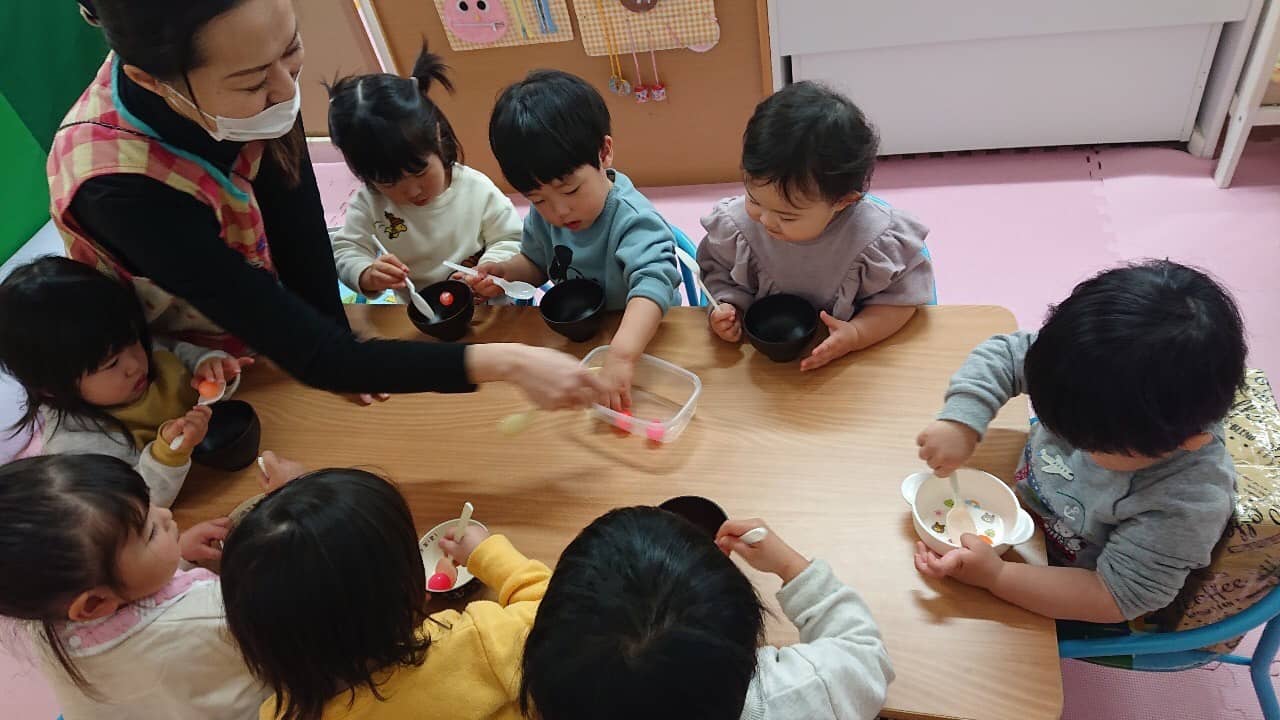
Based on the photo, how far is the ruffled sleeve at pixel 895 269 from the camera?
4.33 feet

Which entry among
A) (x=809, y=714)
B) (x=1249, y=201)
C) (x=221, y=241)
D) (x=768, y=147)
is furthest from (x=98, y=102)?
(x=1249, y=201)

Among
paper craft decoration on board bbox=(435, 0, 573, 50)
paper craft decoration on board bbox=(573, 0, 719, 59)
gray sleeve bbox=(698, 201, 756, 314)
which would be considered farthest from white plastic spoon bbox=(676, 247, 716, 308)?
paper craft decoration on board bbox=(435, 0, 573, 50)

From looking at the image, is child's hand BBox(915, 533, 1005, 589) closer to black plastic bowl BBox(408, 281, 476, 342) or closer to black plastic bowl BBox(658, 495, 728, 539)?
black plastic bowl BBox(658, 495, 728, 539)

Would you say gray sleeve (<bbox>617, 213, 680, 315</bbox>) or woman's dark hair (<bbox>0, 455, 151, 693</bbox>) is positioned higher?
woman's dark hair (<bbox>0, 455, 151, 693</bbox>)

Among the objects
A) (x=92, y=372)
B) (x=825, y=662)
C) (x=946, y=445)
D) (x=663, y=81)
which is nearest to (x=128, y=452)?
(x=92, y=372)

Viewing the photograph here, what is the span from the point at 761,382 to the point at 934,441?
0.30 m

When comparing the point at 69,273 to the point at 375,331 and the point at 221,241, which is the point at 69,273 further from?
the point at 375,331

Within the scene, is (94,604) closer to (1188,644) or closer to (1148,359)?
(1148,359)

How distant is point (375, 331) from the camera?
1596 mm

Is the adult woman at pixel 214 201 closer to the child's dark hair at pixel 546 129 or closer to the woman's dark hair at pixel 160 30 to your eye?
the woman's dark hair at pixel 160 30

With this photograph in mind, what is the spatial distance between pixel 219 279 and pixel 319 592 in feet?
1.80

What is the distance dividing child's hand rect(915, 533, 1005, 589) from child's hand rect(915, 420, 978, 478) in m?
0.11

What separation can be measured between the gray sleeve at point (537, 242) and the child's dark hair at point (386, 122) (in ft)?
0.86

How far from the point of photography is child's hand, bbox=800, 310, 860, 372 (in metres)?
1.29
